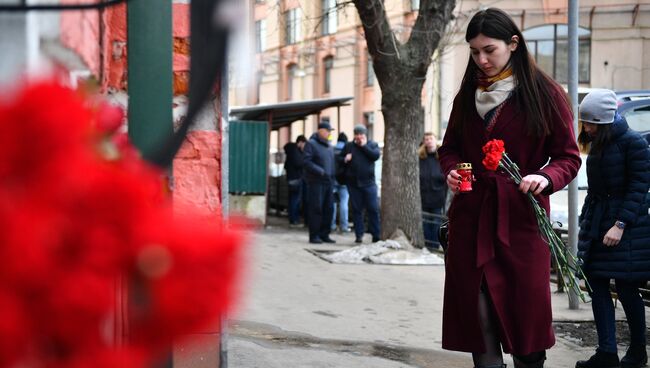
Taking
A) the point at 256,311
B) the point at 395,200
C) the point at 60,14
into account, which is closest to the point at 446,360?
the point at 256,311

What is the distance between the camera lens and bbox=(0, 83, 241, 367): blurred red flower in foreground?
80cm

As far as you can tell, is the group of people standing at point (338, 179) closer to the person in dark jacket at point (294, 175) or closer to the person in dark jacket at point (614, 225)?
the person in dark jacket at point (294, 175)

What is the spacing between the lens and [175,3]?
382cm

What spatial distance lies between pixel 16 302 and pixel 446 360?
5.64 meters

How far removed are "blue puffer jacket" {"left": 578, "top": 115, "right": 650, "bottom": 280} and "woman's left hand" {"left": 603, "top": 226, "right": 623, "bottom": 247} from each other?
56 mm

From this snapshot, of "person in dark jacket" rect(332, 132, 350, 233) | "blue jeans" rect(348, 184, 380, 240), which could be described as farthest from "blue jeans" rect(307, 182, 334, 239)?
"blue jeans" rect(348, 184, 380, 240)

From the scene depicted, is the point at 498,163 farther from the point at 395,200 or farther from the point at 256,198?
the point at 256,198

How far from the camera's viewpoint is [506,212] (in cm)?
418

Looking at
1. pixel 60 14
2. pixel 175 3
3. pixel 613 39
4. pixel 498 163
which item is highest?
pixel 613 39

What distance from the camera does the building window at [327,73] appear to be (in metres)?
42.0

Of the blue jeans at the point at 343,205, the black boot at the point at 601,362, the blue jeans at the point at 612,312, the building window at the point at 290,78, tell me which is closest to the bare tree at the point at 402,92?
the blue jeans at the point at 343,205

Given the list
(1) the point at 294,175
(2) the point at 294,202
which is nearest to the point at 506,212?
(2) the point at 294,202

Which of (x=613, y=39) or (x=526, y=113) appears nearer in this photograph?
(x=526, y=113)

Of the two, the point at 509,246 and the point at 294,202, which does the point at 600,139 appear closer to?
the point at 509,246
